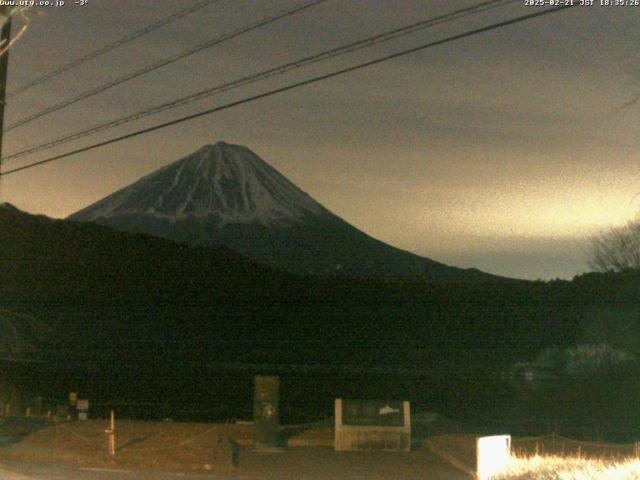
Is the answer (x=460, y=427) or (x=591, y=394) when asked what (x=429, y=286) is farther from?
(x=460, y=427)

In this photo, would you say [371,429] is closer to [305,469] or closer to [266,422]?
[266,422]

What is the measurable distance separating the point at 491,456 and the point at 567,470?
1.46m

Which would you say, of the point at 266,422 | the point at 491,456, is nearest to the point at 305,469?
the point at 266,422

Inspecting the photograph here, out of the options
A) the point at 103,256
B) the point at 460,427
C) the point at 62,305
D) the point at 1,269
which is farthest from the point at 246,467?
the point at 103,256

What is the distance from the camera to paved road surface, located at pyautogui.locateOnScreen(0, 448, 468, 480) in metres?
17.9

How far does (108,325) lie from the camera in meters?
115

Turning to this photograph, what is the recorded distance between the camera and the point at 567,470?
1429cm

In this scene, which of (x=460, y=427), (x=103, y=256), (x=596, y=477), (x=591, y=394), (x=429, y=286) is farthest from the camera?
(x=429, y=286)

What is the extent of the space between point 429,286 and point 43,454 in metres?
134

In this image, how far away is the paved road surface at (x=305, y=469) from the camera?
17.9 m

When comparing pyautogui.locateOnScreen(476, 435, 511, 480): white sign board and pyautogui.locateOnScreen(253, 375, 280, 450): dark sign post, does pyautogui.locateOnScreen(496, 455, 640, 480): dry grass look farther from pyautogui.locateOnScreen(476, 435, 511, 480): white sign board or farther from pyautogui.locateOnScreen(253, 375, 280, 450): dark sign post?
pyautogui.locateOnScreen(253, 375, 280, 450): dark sign post

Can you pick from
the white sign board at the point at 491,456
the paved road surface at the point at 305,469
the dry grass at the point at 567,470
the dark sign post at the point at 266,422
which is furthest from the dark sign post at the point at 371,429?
the white sign board at the point at 491,456

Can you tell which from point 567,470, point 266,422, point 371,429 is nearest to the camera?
point 567,470

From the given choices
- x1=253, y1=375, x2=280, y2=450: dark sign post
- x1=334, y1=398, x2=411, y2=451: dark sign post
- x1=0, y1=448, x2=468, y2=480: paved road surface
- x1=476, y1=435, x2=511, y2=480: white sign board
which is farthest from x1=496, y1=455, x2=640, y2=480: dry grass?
x1=253, y1=375, x2=280, y2=450: dark sign post
